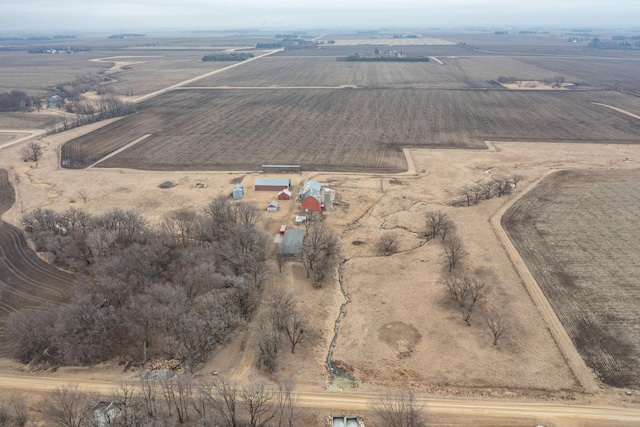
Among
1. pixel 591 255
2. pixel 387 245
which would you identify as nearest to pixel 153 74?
pixel 387 245

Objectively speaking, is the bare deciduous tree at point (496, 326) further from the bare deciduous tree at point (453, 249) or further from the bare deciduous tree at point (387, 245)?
the bare deciduous tree at point (387, 245)

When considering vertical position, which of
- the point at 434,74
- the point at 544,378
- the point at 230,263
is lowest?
the point at 544,378

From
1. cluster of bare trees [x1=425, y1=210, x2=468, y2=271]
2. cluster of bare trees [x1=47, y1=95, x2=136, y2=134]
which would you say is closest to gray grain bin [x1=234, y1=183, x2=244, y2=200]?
cluster of bare trees [x1=425, y1=210, x2=468, y2=271]

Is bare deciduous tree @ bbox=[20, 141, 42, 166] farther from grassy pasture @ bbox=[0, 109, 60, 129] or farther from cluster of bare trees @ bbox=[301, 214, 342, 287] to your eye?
cluster of bare trees @ bbox=[301, 214, 342, 287]

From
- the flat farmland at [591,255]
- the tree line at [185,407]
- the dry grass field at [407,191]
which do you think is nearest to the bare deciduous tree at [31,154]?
the dry grass field at [407,191]

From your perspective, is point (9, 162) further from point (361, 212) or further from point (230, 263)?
point (361, 212)

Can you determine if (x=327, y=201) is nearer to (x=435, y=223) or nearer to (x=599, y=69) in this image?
(x=435, y=223)

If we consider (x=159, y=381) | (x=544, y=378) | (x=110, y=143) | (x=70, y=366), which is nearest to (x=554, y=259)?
(x=544, y=378)
